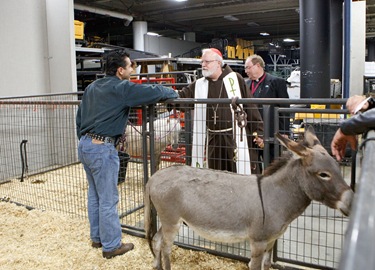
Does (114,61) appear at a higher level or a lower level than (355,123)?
higher

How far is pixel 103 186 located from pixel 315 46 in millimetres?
5637

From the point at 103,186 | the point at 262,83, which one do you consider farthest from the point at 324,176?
the point at 262,83

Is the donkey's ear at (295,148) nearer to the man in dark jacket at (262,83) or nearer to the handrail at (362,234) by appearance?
the handrail at (362,234)

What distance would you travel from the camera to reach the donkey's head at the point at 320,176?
214cm

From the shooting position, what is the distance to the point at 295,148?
2232 mm

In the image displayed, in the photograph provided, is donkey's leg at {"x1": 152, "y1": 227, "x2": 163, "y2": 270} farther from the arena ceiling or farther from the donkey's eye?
the arena ceiling

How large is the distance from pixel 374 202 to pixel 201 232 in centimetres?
205

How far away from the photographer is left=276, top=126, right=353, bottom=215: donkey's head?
7.04ft

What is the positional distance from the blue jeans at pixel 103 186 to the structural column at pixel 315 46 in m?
5.25

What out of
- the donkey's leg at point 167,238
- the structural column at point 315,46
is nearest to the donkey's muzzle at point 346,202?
the donkey's leg at point 167,238

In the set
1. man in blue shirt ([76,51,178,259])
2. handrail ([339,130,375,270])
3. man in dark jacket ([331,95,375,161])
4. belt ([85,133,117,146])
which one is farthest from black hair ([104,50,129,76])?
handrail ([339,130,375,270])

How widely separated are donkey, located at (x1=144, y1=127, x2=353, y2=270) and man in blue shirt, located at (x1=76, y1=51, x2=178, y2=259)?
0.67m

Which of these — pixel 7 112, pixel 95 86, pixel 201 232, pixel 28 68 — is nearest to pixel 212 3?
pixel 28 68

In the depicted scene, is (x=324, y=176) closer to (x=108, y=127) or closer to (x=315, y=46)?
(x=108, y=127)
